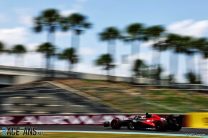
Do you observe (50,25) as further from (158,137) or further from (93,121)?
(158,137)

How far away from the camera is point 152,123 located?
79.6 feet

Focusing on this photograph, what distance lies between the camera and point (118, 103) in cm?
4456

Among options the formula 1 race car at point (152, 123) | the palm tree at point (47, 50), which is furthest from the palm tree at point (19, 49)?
the formula 1 race car at point (152, 123)

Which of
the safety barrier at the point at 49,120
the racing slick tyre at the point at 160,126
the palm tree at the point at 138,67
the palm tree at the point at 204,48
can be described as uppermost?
the palm tree at the point at 204,48

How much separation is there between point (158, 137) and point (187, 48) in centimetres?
6231

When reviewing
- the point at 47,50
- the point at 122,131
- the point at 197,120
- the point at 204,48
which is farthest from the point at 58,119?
the point at 204,48

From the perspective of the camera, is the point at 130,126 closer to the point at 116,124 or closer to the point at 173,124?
the point at 116,124

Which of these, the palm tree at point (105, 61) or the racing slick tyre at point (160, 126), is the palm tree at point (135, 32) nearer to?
the palm tree at point (105, 61)

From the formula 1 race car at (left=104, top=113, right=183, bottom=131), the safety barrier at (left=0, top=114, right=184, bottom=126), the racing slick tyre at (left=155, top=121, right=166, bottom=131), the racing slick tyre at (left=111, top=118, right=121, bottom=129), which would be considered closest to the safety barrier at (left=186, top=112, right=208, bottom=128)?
the formula 1 race car at (left=104, top=113, right=183, bottom=131)

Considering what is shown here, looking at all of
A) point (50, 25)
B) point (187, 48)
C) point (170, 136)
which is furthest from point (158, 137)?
point (187, 48)

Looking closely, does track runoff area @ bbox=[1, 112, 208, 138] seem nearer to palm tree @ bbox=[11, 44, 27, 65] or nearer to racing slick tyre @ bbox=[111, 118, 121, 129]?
racing slick tyre @ bbox=[111, 118, 121, 129]

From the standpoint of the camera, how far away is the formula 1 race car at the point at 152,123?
2389 cm

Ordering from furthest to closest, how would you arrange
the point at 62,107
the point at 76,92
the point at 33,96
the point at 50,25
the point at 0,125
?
the point at 50,25, the point at 76,92, the point at 33,96, the point at 62,107, the point at 0,125

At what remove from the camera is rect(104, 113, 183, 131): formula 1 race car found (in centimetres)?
2389
